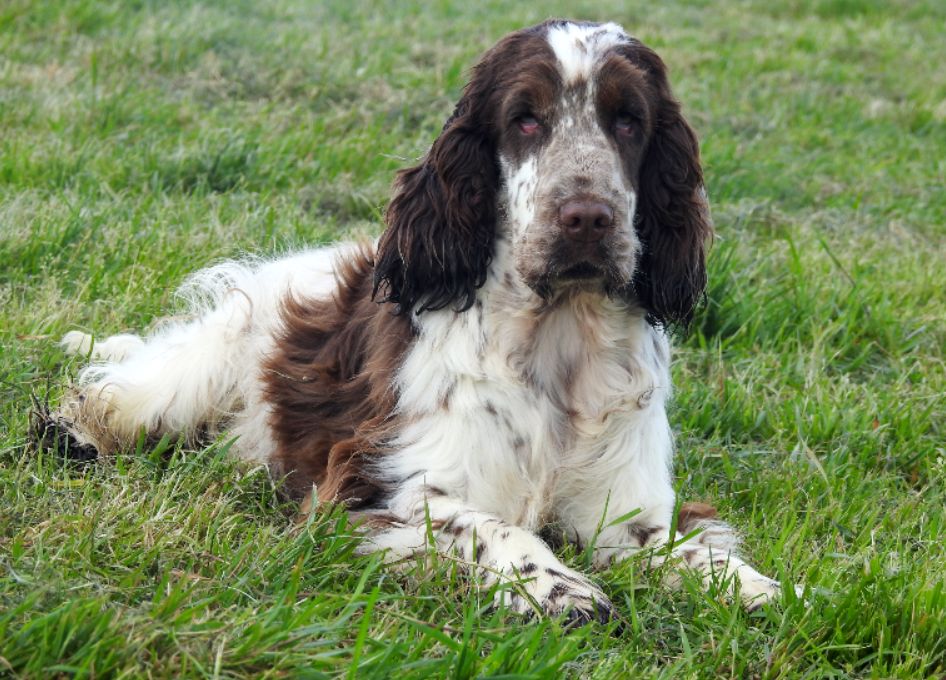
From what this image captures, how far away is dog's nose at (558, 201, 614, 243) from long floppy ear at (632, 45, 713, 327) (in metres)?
0.43

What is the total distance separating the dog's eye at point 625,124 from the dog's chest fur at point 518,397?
438 mm

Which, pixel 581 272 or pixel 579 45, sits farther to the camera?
pixel 579 45

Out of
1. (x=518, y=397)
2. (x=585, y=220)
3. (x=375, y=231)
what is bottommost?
(x=375, y=231)

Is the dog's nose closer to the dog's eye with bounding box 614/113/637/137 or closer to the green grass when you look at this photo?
the dog's eye with bounding box 614/113/637/137

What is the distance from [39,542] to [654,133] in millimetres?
1939

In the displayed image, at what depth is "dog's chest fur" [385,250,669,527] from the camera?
363cm

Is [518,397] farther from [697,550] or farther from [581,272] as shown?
[697,550]

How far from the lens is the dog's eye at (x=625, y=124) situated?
11.9ft

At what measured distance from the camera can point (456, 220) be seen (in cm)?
371

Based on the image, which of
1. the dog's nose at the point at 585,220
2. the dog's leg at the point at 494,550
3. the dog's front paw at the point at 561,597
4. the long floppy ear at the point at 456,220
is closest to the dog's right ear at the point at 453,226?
the long floppy ear at the point at 456,220

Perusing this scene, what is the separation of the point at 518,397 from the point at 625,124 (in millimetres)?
780

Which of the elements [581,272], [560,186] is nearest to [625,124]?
[560,186]

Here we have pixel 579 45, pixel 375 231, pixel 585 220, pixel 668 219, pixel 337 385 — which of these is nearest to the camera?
pixel 585 220

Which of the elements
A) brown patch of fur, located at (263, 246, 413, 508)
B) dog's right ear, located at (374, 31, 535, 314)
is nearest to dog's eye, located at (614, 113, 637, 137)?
dog's right ear, located at (374, 31, 535, 314)
